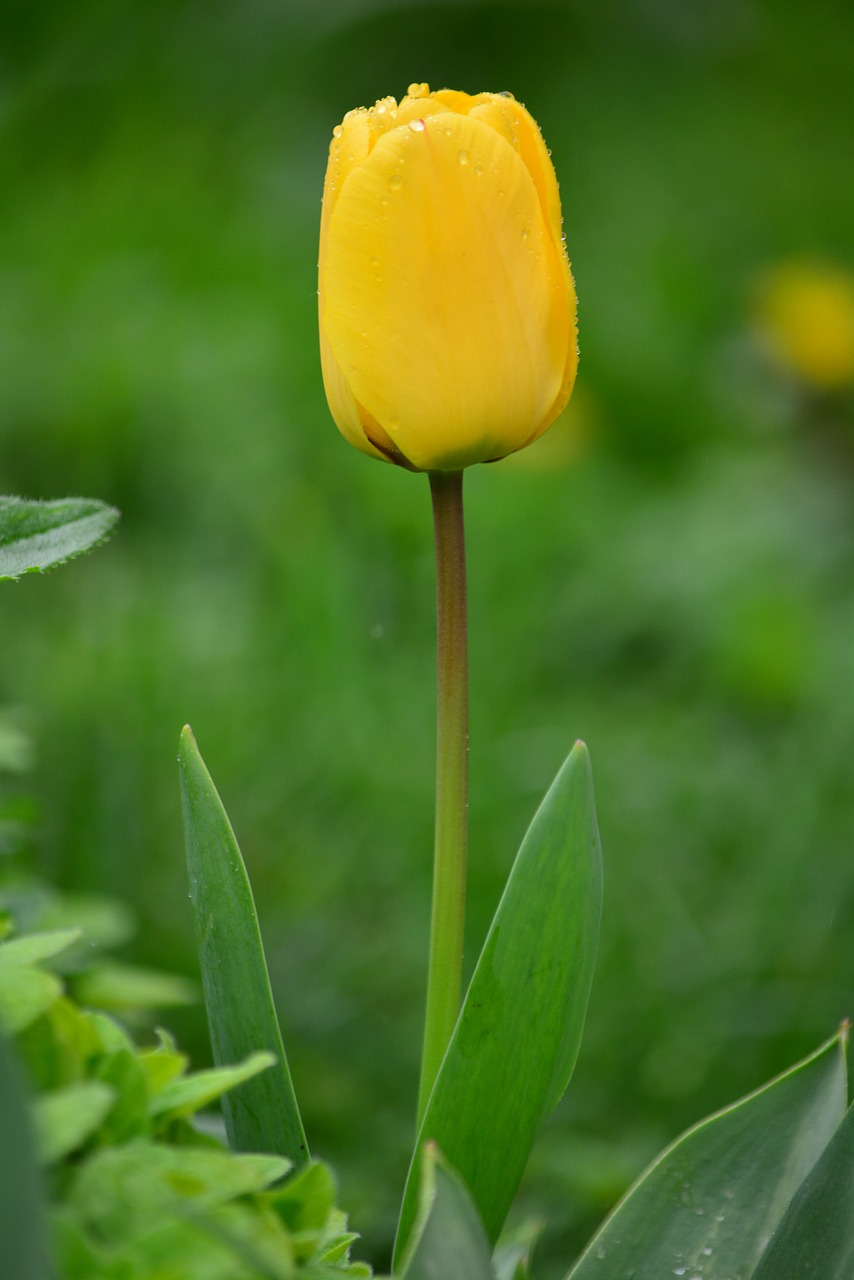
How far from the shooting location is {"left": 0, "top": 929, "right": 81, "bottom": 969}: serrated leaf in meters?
0.47

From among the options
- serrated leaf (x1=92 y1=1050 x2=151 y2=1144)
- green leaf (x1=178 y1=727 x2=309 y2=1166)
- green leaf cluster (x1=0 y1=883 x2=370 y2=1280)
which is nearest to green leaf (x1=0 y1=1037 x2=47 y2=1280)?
green leaf cluster (x1=0 y1=883 x2=370 y2=1280)

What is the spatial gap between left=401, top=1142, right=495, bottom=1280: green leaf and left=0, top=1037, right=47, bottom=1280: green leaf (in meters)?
0.14

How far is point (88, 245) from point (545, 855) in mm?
2961

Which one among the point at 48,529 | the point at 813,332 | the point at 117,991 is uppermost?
the point at 813,332

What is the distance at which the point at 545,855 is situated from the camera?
1.88 ft

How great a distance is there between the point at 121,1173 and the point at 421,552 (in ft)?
6.54

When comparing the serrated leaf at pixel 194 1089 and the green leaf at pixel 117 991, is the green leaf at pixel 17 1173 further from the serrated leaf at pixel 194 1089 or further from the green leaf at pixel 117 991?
the green leaf at pixel 117 991

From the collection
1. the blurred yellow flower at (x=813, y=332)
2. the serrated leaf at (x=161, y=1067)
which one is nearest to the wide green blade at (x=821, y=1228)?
the serrated leaf at (x=161, y=1067)

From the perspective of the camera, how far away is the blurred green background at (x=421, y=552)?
1.46 metres

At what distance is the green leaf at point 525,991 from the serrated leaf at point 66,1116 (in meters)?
0.21

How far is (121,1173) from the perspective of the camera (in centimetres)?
40

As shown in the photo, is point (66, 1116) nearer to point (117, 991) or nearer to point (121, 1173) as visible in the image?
point (121, 1173)

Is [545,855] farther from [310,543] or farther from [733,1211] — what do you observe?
[310,543]

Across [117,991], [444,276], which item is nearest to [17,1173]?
[444,276]
